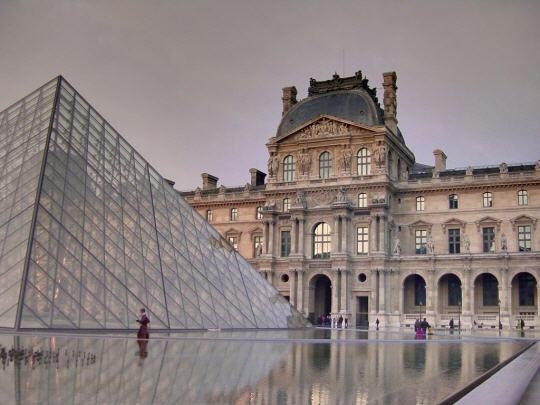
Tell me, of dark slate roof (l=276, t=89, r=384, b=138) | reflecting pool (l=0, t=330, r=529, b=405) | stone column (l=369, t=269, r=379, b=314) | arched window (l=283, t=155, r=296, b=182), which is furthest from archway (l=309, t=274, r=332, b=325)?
reflecting pool (l=0, t=330, r=529, b=405)

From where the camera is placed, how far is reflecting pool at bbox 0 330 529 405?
7059 mm

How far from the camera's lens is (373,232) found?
159 ft

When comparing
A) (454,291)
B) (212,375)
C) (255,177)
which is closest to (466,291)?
(454,291)

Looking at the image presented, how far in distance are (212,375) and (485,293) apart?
41.8 metres

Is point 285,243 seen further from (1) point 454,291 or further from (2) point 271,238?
(1) point 454,291

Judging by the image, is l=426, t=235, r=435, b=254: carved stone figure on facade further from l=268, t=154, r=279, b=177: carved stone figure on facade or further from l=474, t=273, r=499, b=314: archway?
l=268, t=154, r=279, b=177: carved stone figure on facade

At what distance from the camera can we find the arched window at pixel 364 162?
164 ft

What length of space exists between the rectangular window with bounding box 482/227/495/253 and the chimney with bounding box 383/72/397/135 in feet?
33.0

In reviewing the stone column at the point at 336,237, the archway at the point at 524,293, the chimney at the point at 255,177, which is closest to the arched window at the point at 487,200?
the archway at the point at 524,293

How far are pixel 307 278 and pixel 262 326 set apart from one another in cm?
2481

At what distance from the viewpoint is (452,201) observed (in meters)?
49.1

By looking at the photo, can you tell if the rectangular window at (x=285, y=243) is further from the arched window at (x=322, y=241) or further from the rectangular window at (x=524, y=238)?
the rectangular window at (x=524, y=238)

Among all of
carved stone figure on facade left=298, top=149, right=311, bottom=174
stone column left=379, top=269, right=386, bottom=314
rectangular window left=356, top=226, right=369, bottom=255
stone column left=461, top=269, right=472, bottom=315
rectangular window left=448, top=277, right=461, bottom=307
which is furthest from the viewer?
carved stone figure on facade left=298, top=149, right=311, bottom=174

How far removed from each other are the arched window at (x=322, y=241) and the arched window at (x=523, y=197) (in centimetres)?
1351
